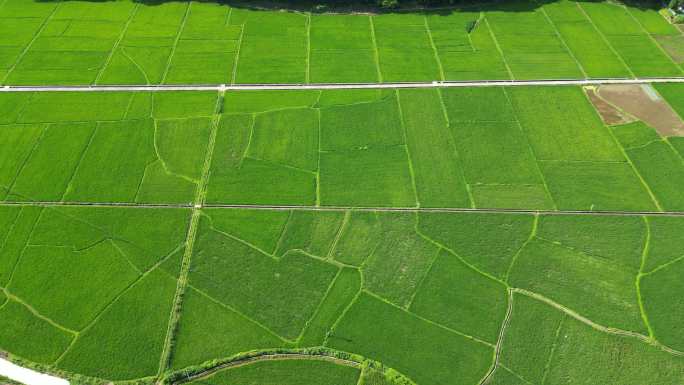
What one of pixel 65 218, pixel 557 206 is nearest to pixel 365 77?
pixel 557 206

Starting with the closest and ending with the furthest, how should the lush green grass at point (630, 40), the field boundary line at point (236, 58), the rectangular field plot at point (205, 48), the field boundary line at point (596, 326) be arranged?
the field boundary line at point (596, 326)
the field boundary line at point (236, 58)
the rectangular field plot at point (205, 48)
the lush green grass at point (630, 40)

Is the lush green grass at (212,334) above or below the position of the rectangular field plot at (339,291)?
below

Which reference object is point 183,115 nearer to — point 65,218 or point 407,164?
point 65,218

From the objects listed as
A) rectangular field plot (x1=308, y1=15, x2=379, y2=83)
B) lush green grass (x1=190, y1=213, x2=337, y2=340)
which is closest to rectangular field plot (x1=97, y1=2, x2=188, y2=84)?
rectangular field plot (x1=308, y1=15, x2=379, y2=83)

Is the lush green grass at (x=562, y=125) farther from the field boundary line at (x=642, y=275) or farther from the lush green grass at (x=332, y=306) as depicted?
the lush green grass at (x=332, y=306)

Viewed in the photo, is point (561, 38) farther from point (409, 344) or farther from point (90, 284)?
point (90, 284)

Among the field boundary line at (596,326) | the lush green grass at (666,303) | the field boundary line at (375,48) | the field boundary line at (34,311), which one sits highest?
the field boundary line at (375,48)

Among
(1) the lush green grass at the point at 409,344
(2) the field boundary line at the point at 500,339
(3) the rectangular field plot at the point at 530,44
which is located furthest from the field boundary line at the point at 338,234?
(3) the rectangular field plot at the point at 530,44
